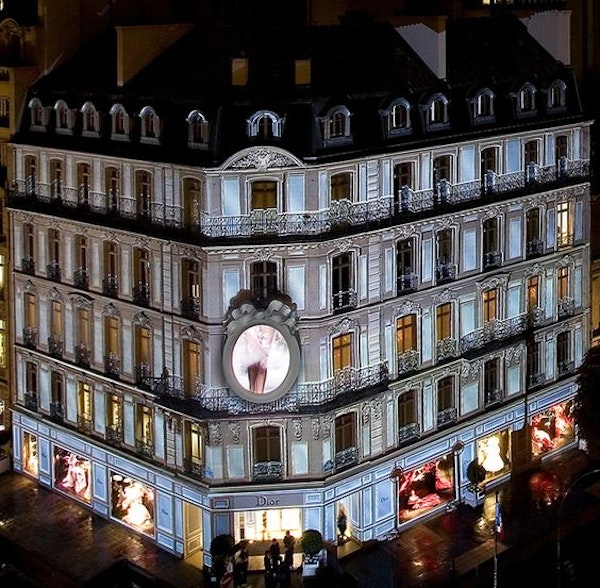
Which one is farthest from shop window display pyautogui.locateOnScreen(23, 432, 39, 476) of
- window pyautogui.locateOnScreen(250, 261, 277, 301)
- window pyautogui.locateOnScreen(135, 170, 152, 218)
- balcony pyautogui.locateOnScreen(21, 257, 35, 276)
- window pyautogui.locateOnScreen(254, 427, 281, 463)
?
window pyautogui.locateOnScreen(250, 261, 277, 301)

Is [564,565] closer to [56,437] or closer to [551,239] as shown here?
[551,239]

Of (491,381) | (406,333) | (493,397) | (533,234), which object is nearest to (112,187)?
(406,333)

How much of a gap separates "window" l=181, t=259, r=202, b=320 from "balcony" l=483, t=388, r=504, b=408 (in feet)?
57.8

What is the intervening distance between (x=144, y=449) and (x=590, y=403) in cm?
2199

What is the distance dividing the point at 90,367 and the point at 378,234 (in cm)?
1624

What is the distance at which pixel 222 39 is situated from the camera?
6066 cm

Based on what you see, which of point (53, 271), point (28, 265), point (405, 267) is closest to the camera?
point (405, 267)

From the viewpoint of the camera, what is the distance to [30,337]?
212 feet

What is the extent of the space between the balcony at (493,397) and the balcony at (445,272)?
7.24 metres

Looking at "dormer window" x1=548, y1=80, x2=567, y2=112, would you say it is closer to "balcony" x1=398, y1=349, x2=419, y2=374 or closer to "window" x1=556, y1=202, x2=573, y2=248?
"window" x1=556, y1=202, x2=573, y2=248

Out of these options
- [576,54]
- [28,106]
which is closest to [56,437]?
[28,106]

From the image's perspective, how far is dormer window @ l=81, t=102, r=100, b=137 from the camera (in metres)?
59.3

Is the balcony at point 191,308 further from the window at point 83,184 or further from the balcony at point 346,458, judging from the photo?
the balcony at point 346,458

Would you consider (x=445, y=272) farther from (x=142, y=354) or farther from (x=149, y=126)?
(x=149, y=126)
